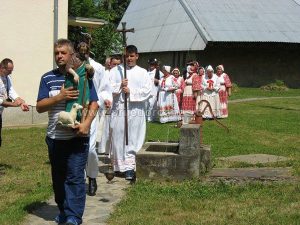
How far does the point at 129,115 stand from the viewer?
8461 millimetres

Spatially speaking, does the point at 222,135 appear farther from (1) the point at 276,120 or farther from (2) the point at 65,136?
(2) the point at 65,136

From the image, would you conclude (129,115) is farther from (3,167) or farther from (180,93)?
(180,93)

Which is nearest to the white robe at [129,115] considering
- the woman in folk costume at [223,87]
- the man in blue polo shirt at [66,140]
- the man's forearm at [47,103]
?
the man in blue polo shirt at [66,140]

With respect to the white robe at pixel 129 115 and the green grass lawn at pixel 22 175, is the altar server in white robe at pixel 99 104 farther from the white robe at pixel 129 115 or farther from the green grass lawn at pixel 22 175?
the green grass lawn at pixel 22 175

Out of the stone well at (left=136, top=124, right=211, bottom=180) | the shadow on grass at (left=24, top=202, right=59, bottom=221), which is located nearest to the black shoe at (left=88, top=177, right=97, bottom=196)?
the shadow on grass at (left=24, top=202, right=59, bottom=221)

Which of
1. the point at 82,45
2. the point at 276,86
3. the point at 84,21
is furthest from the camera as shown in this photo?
the point at 276,86

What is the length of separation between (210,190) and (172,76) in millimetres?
10247

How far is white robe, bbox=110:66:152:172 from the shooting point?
8391 millimetres

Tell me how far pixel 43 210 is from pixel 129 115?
2.37 m

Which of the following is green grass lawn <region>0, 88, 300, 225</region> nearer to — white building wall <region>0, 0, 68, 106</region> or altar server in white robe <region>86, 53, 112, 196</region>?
altar server in white robe <region>86, 53, 112, 196</region>

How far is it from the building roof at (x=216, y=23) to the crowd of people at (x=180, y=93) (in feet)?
34.2

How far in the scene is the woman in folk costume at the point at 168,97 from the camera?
17141mm

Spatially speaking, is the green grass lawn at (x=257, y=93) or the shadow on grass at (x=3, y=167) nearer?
the shadow on grass at (x=3, y=167)

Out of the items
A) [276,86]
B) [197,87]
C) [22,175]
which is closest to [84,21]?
[197,87]
